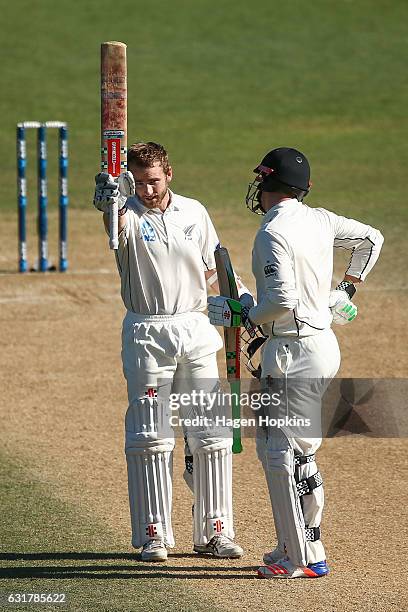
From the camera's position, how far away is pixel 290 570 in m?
6.42

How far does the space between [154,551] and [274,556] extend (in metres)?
0.64

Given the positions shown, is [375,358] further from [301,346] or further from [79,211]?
[79,211]

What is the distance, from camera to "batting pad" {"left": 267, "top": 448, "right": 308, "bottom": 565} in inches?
248

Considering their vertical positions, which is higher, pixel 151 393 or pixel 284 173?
pixel 284 173

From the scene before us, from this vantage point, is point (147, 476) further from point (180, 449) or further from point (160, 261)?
point (180, 449)

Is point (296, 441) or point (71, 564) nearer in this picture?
point (296, 441)

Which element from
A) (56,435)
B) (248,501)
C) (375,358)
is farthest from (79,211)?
(248,501)

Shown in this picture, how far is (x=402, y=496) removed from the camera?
781cm

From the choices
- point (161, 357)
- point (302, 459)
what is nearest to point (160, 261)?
point (161, 357)

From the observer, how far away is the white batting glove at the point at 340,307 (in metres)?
6.66

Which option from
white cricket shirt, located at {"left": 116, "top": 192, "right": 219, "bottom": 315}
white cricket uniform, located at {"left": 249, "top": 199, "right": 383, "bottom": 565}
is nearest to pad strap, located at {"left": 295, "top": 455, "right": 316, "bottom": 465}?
white cricket uniform, located at {"left": 249, "top": 199, "right": 383, "bottom": 565}

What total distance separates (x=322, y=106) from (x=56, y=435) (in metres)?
16.6

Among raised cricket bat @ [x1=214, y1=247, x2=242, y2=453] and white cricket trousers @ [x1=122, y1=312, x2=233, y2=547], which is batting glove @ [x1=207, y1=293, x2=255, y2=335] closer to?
raised cricket bat @ [x1=214, y1=247, x2=242, y2=453]

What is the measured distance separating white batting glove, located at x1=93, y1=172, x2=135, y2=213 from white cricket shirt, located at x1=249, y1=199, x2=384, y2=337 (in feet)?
2.30
